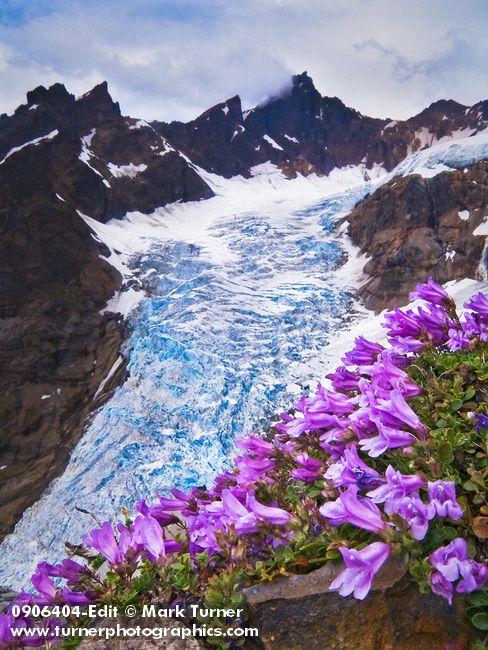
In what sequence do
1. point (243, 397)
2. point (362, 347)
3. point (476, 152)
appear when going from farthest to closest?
point (476, 152)
point (243, 397)
point (362, 347)

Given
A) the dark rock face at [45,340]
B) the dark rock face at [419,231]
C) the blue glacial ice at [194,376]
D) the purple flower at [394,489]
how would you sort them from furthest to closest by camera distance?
the dark rock face at [419,231] < the dark rock face at [45,340] < the blue glacial ice at [194,376] < the purple flower at [394,489]

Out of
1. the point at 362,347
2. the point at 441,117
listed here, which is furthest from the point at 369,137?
the point at 362,347

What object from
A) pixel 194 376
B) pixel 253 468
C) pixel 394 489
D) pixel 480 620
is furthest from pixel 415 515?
Answer: pixel 194 376

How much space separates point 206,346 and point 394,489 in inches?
932

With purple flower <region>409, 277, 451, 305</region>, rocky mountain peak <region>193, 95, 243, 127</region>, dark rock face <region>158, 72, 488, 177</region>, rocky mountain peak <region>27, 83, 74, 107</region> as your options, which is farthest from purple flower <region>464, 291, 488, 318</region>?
rocky mountain peak <region>193, 95, 243, 127</region>

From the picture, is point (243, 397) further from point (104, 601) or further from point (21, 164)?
point (21, 164)

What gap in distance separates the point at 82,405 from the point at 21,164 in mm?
31741

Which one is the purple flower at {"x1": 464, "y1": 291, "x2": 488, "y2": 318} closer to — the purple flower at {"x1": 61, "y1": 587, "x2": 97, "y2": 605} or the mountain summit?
the purple flower at {"x1": 61, "y1": 587, "x2": 97, "y2": 605}

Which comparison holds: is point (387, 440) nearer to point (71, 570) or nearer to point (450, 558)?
point (450, 558)

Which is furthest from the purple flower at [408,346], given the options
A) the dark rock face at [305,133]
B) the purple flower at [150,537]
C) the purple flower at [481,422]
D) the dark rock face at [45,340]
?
the dark rock face at [305,133]

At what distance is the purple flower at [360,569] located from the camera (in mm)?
1226

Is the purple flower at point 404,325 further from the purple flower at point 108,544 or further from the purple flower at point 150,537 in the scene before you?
the purple flower at point 108,544

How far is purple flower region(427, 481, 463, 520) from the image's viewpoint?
1.26 m

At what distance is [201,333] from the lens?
25828 mm
